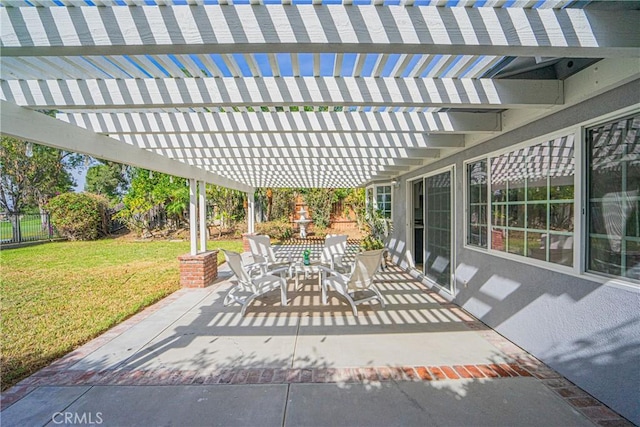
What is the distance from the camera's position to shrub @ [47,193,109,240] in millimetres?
14234

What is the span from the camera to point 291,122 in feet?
12.3

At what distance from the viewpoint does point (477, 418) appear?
2.25 meters

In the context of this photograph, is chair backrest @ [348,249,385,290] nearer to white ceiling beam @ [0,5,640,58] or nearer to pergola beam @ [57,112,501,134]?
pergola beam @ [57,112,501,134]

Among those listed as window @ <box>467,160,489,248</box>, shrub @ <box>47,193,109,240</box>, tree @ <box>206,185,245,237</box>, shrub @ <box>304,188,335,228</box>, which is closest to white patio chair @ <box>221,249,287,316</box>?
window @ <box>467,160,489,248</box>

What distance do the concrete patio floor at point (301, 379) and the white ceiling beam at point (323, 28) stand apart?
9.09 feet

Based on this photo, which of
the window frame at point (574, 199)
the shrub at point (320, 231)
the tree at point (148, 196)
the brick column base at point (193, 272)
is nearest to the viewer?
the window frame at point (574, 199)

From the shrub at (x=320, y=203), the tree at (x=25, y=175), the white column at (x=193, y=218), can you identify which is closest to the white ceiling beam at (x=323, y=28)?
the white column at (x=193, y=218)

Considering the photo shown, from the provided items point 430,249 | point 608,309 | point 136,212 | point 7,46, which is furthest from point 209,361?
point 136,212

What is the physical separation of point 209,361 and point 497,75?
4.28 m

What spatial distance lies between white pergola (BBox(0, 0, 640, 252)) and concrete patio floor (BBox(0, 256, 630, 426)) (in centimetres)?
260

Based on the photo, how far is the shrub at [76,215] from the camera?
14234mm

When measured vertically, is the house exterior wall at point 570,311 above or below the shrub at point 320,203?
below

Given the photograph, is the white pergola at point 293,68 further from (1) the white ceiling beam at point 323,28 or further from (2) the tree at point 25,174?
(2) the tree at point 25,174

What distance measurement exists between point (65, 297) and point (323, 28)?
6.81m
